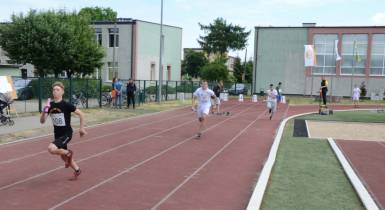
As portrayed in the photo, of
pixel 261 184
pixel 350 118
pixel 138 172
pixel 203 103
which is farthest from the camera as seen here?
pixel 350 118

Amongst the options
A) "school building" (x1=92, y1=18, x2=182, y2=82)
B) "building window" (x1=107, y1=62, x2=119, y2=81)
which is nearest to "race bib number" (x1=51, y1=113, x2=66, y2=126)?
"school building" (x1=92, y1=18, x2=182, y2=82)

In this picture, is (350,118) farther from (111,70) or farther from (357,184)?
(111,70)

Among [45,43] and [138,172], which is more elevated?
[45,43]

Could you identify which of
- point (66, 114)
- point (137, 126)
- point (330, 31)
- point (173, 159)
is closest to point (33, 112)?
point (137, 126)

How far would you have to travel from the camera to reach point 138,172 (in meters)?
9.25

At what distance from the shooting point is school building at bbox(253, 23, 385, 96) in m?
53.3

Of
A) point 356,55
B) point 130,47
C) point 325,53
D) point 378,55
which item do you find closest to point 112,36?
point 130,47

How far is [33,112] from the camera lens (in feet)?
71.1

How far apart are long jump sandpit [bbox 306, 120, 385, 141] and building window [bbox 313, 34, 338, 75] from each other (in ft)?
112

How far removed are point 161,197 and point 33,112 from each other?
15.8 meters

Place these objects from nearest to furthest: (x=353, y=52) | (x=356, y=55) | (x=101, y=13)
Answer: (x=356, y=55), (x=353, y=52), (x=101, y=13)

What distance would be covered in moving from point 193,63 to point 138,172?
279 feet

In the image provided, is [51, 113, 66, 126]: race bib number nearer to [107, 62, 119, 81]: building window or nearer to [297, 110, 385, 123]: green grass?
[297, 110, 385, 123]: green grass

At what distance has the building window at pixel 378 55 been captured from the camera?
53.2 meters
